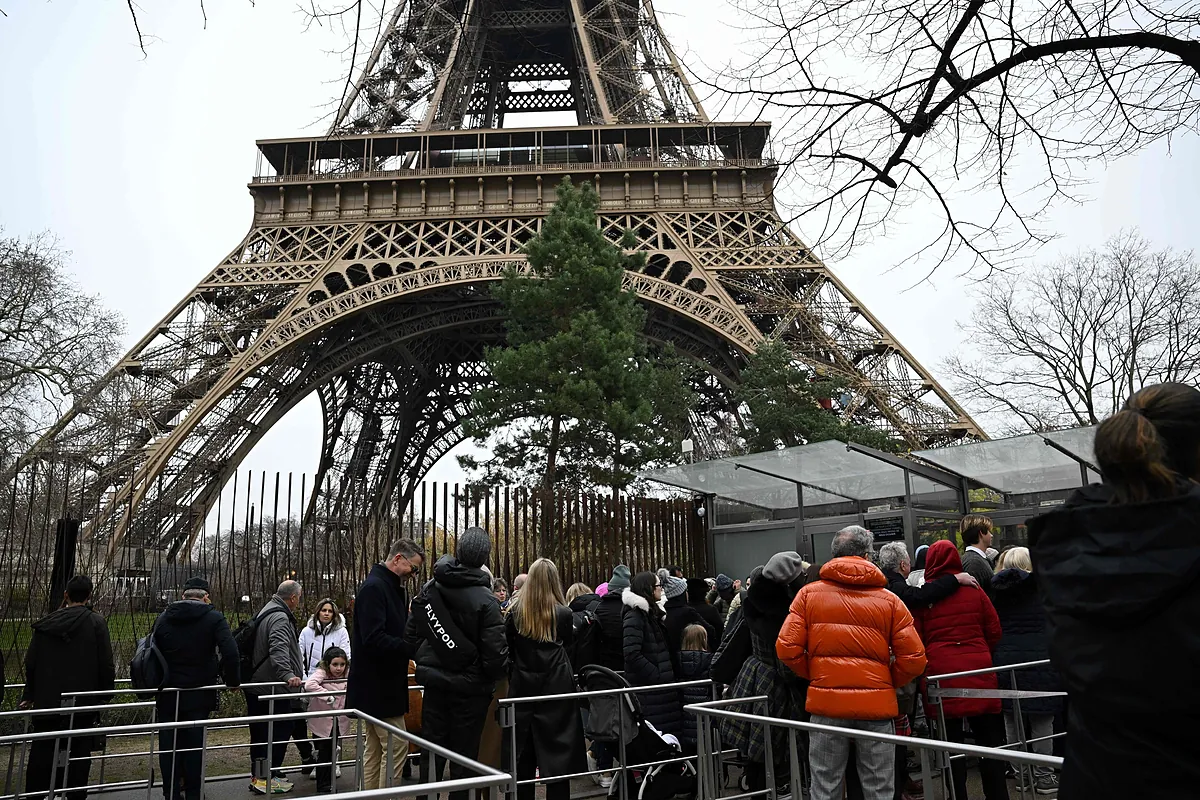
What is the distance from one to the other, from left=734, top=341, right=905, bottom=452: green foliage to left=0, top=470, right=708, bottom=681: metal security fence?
5.63 meters

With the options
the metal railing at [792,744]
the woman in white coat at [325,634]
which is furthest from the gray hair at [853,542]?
the woman in white coat at [325,634]

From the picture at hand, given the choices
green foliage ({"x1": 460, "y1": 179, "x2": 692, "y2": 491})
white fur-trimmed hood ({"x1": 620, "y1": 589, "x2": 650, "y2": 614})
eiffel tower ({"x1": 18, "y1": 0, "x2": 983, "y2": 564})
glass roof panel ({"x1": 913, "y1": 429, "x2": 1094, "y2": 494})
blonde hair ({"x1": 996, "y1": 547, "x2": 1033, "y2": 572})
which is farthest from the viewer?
eiffel tower ({"x1": 18, "y1": 0, "x2": 983, "y2": 564})

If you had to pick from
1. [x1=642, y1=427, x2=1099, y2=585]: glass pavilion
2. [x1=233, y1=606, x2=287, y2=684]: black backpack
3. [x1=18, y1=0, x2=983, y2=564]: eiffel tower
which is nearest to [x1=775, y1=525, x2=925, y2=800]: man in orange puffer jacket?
[x1=233, y1=606, x2=287, y2=684]: black backpack

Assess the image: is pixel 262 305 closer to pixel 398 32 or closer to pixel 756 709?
pixel 398 32

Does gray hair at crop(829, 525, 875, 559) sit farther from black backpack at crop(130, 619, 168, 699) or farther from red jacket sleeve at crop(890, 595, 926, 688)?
black backpack at crop(130, 619, 168, 699)

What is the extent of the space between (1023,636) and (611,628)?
297cm

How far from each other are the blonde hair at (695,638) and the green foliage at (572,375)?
11.9m

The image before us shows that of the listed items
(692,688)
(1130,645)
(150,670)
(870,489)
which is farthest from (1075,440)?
(1130,645)

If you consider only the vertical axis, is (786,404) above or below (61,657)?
above

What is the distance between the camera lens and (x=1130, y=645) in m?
2.03

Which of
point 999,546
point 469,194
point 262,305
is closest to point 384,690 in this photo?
point 999,546

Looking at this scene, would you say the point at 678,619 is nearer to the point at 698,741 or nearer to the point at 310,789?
the point at 698,741

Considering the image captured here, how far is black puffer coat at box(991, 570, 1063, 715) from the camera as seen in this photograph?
6676 mm

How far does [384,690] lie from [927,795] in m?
3.61
